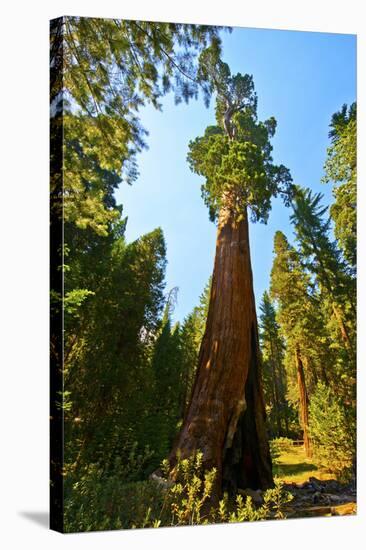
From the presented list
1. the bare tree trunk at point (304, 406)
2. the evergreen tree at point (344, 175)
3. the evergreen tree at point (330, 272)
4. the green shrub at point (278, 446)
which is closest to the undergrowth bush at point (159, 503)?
the green shrub at point (278, 446)

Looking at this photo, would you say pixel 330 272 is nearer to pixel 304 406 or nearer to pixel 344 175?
pixel 344 175

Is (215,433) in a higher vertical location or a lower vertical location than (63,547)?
higher

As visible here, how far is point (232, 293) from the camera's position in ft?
28.6

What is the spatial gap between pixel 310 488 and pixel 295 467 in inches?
9.7

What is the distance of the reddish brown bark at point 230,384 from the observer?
8406mm

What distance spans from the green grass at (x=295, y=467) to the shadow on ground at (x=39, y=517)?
204cm

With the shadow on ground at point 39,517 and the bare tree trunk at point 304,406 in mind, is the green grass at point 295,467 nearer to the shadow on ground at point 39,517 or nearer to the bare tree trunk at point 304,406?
the bare tree trunk at point 304,406

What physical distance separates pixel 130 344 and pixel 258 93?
8.38ft

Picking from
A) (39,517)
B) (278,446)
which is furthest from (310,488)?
(39,517)

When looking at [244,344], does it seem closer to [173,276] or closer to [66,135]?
[173,276]

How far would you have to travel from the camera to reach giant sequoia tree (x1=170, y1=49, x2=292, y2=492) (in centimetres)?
845

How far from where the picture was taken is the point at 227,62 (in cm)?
870

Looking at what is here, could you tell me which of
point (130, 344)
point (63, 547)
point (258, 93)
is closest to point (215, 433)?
point (130, 344)

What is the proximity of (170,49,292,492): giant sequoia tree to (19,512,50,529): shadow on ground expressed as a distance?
51.8 inches
